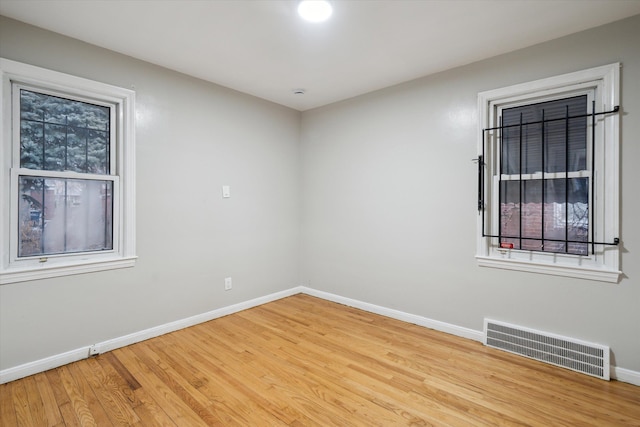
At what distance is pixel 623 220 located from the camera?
88.0 inches

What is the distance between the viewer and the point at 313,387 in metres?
2.17

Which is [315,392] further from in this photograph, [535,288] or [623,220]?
[623,220]

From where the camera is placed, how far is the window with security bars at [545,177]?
247 centimetres

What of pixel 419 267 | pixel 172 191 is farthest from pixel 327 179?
pixel 172 191

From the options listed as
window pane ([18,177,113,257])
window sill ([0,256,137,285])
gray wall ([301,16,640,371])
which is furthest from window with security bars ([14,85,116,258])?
gray wall ([301,16,640,371])

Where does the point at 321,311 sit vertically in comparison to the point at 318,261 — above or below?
below

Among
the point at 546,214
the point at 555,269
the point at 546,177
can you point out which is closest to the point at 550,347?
the point at 555,269

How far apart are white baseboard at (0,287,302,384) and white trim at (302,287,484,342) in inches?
33.4

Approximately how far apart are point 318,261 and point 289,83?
2.22 m

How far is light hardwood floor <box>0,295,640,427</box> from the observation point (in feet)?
6.10

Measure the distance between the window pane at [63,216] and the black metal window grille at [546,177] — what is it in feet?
11.0

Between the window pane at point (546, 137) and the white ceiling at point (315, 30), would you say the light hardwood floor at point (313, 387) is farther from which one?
the white ceiling at point (315, 30)

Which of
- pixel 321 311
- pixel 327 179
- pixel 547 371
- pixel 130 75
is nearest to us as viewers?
pixel 547 371

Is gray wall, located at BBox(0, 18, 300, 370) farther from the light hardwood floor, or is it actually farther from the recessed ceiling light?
the recessed ceiling light
